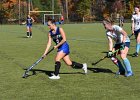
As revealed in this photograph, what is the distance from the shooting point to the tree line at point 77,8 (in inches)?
3282

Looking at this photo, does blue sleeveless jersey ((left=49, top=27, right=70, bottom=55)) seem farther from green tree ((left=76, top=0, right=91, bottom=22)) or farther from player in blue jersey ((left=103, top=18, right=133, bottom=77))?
green tree ((left=76, top=0, right=91, bottom=22))

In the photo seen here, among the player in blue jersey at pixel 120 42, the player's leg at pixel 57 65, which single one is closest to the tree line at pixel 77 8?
the player in blue jersey at pixel 120 42

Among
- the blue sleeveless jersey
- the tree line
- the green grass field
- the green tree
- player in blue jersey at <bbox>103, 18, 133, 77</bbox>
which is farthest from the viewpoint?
the green tree

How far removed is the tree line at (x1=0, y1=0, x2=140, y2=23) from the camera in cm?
8338

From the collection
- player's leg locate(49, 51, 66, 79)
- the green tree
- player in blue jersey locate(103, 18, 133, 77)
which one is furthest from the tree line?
player's leg locate(49, 51, 66, 79)

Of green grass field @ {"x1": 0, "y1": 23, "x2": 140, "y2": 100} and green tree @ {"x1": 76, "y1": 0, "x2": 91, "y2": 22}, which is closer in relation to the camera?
green grass field @ {"x1": 0, "y1": 23, "x2": 140, "y2": 100}

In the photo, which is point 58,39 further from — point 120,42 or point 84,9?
point 84,9

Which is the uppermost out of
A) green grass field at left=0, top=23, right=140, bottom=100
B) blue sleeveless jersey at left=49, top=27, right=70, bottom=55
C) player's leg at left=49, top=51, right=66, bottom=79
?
blue sleeveless jersey at left=49, top=27, right=70, bottom=55

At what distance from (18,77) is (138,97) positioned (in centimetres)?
393

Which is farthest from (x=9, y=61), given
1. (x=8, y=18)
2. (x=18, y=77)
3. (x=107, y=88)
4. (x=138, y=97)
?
(x=8, y=18)

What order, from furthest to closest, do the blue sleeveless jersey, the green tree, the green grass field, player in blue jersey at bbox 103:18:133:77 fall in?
the green tree
the blue sleeveless jersey
player in blue jersey at bbox 103:18:133:77
the green grass field

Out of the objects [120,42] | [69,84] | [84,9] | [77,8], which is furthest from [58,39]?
[77,8]

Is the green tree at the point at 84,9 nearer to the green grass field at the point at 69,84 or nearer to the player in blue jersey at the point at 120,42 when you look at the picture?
the green grass field at the point at 69,84

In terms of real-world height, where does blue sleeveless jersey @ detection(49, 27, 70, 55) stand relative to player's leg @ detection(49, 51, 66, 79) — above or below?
above
